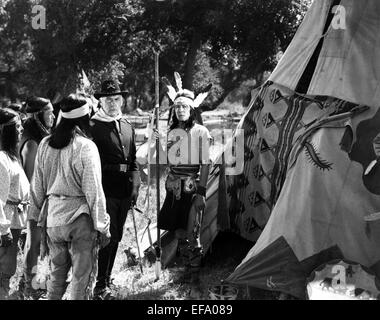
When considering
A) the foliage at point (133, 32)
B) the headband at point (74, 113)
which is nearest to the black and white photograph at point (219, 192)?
the headband at point (74, 113)

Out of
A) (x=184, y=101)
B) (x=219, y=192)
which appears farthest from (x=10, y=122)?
(x=219, y=192)

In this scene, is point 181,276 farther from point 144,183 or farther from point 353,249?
point 144,183

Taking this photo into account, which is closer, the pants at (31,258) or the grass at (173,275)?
the pants at (31,258)

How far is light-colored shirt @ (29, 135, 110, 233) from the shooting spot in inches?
161

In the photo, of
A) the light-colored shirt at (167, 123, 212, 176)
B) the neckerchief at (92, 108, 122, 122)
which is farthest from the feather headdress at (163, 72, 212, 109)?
the neckerchief at (92, 108, 122, 122)

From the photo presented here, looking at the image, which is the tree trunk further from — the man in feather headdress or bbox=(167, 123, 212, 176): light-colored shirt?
bbox=(167, 123, 212, 176): light-colored shirt

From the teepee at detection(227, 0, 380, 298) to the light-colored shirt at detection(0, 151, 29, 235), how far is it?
195 cm

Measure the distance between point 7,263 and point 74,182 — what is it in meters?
1.24

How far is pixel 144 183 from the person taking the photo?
11570mm

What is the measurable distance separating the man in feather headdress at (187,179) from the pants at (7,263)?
1593 millimetres

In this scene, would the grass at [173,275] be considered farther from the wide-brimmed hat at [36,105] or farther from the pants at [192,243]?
the wide-brimmed hat at [36,105]

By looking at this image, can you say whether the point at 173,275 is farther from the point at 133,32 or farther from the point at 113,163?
the point at 133,32

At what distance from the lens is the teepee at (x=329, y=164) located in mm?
4711

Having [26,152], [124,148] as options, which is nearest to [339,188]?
[124,148]
